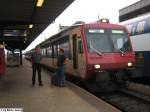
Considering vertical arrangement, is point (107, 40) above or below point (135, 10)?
below

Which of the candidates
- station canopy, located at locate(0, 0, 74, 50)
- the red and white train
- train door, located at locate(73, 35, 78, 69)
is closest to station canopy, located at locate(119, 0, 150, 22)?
station canopy, located at locate(0, 0, 74, 50)

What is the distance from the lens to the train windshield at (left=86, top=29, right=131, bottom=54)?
17953 mm

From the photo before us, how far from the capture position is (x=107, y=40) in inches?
723

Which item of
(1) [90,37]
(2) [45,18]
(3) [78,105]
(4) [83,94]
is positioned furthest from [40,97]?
(2) [45,18]

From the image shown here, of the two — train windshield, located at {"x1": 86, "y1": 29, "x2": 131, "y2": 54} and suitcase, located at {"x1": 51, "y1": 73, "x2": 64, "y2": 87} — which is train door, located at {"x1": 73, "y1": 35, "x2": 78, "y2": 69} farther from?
train windshield, located at {"x1": 86, "y1": 29, "x2": 131, "y2": 54}

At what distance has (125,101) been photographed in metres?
16.1

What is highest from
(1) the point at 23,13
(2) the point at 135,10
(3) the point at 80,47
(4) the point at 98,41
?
(2) the point at 135,10

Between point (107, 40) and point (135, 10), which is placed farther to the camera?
point (135, 10)

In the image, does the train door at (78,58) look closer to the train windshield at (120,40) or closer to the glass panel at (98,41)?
the glass panel at (98,41)

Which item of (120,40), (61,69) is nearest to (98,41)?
(120,40)

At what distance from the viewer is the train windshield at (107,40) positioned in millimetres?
17953

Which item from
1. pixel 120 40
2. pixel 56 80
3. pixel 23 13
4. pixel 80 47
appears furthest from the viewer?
pixel 23 13

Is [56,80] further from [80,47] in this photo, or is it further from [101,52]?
[101,52]

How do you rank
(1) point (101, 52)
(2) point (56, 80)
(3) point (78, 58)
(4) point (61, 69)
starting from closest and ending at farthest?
(1) point (101, 52)
(3) point (78, 58)
(4) point (61, 69)
(2) point (56, 80)
